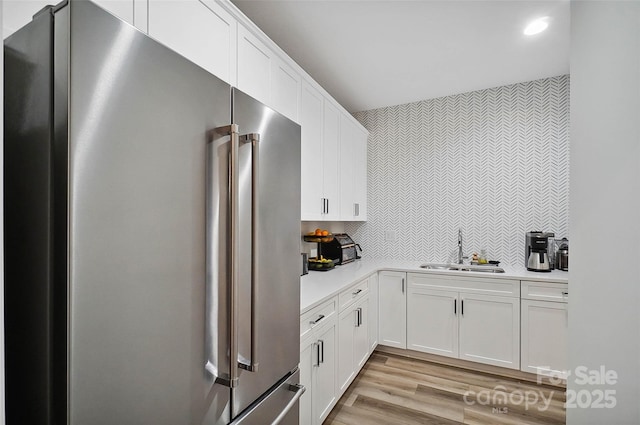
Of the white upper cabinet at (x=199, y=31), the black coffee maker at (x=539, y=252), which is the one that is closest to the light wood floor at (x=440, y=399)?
the black coffee maker at (x=539, y=252)

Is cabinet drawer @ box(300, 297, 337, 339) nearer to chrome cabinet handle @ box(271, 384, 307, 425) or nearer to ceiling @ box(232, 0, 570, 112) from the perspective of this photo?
chrome cabinet handle @ box(271, 384, 307, 425)

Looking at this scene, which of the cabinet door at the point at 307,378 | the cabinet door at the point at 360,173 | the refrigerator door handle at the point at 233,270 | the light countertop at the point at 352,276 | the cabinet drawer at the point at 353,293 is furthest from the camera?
the cabinet door at the point at 360,173

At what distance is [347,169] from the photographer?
3.20m

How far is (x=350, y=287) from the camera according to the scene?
7.80ft

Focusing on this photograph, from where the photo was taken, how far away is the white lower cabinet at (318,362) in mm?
1680

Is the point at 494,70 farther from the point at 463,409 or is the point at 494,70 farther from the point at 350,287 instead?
the point at 463,409

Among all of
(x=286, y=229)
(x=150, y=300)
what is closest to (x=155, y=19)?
(x=286, y=229)

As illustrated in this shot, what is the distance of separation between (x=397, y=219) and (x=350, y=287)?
1.53m

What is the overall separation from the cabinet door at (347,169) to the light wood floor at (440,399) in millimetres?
1435

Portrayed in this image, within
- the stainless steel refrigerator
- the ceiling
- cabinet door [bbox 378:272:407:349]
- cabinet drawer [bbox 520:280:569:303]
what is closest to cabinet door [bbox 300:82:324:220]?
the ceiling

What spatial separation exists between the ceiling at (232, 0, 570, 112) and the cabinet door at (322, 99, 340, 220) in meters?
0.39

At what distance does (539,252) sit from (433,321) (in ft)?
3.55

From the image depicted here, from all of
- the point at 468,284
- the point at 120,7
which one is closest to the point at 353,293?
the point at 468,284

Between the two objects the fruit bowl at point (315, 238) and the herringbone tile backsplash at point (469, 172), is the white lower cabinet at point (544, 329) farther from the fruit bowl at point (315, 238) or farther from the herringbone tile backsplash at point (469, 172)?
the fruit bowl at point (315, 238)
